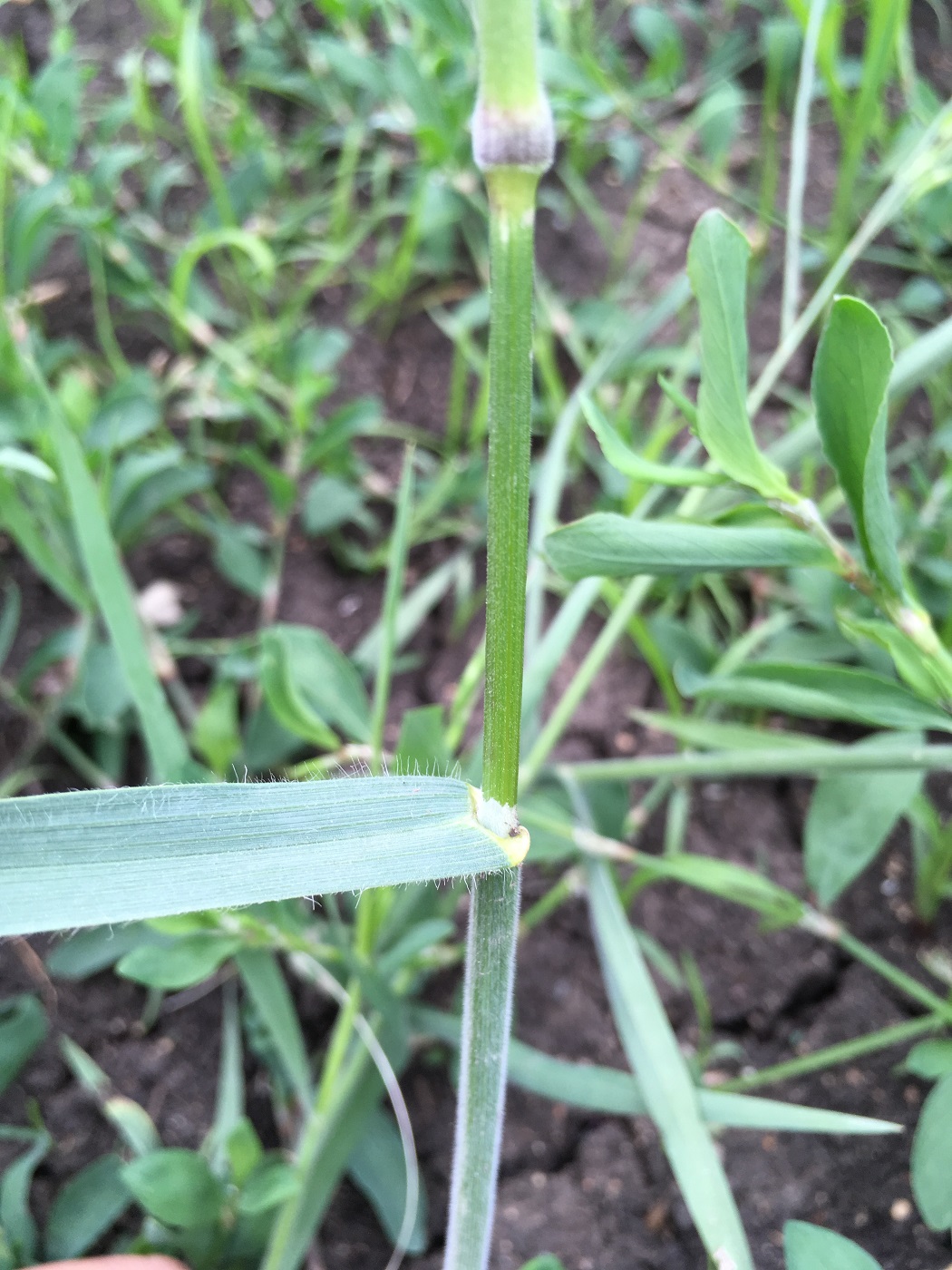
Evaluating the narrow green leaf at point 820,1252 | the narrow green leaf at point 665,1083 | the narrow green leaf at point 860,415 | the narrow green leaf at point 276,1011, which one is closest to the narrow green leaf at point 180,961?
the narrow green leaf at point 276,1011

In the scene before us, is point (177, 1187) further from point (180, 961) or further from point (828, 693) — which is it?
point (828, 693)

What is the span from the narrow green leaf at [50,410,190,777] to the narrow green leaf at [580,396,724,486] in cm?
37

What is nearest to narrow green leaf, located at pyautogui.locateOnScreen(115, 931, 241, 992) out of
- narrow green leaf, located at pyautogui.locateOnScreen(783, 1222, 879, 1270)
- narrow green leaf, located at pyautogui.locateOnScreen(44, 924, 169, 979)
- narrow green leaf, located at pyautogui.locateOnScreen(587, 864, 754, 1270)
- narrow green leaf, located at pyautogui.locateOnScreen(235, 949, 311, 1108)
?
narrow green leaf, located at pyautogui.locateOnScreen(235, 949, 311, 1108)

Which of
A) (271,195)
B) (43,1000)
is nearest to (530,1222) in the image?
(43,1000)

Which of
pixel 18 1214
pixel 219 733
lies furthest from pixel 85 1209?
pixel 219 733

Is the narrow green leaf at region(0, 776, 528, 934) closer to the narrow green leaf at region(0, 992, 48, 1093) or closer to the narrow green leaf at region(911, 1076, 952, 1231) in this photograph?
the narrow green leaf at region(911, 1076, 952, 1231)

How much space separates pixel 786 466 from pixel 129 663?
0.56 m

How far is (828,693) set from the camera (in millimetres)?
611

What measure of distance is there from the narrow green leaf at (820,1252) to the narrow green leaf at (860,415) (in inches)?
14.5

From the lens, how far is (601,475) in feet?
3.71

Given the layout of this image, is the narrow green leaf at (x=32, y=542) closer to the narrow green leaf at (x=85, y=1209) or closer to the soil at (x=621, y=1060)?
the soil at (x=621, y=1060)

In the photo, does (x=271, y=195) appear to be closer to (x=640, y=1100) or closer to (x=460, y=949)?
(x=460, y=949)

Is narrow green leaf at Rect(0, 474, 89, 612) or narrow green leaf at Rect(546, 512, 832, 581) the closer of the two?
narrow green leaf at Rect(546, 512, 832, 581)

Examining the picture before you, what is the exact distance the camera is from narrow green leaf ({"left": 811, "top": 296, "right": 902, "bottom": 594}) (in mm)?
477
